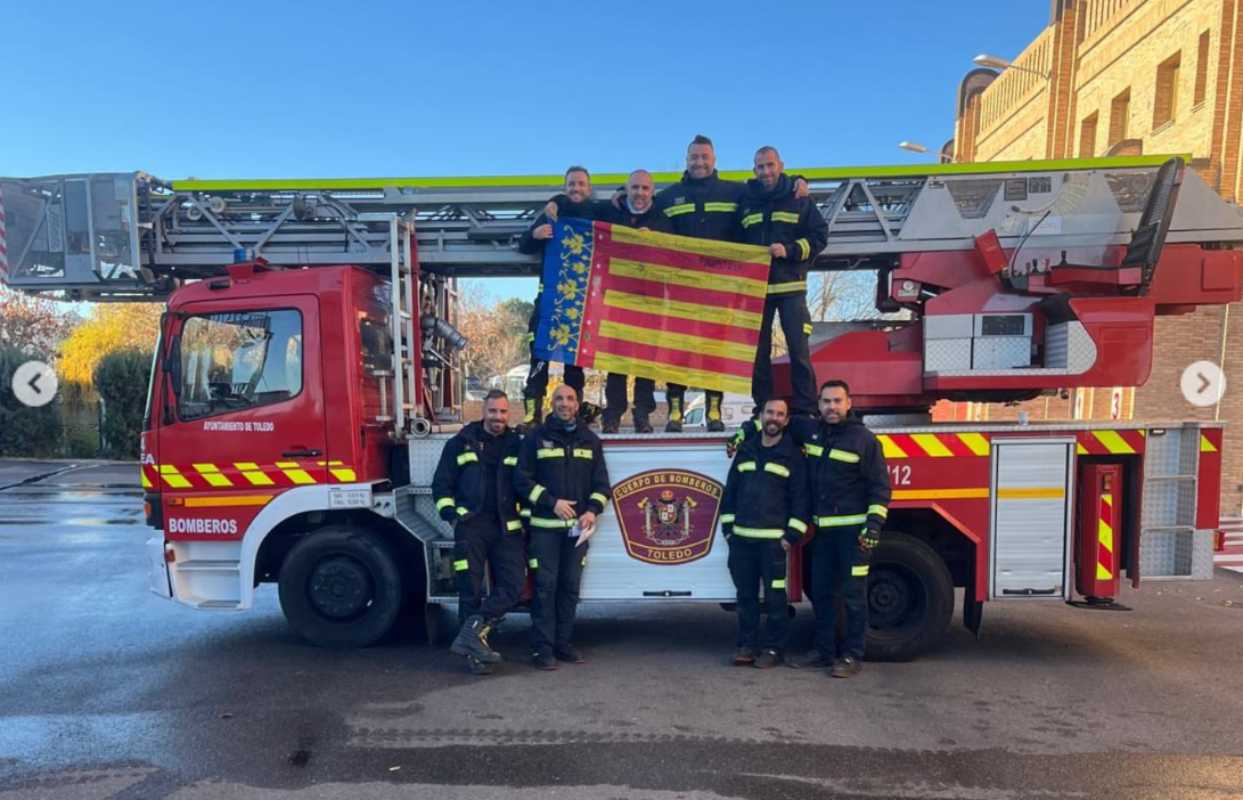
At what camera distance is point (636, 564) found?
525cm

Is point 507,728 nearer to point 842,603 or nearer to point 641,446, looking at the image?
point 641,446

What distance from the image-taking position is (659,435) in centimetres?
521

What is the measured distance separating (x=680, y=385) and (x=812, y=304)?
20.7 meters

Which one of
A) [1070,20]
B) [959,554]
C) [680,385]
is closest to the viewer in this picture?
[959,554]

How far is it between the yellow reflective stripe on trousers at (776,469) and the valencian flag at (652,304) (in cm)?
82

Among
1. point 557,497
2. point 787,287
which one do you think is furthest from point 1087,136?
point 557,497

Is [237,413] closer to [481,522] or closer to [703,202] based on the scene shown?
[481,522]

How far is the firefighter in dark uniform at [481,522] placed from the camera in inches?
198

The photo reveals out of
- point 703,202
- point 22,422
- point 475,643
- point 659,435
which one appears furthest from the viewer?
point 22,422

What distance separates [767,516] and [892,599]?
1145 mm

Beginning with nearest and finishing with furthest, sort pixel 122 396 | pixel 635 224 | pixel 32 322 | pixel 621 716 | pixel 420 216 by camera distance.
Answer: pixel 621 716
pixel 635 224
pixel 420 216
pixel 122 396
pixel 32 322

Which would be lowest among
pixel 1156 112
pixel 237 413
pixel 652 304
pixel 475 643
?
pixel 475 643

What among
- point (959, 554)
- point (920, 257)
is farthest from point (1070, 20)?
point (959, 554)

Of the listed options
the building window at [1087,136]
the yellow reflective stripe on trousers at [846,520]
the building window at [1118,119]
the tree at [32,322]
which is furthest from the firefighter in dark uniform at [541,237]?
the tree at [32,322]
